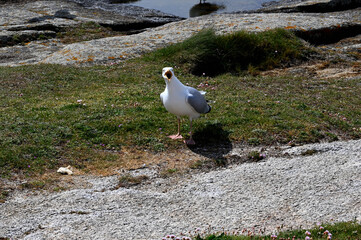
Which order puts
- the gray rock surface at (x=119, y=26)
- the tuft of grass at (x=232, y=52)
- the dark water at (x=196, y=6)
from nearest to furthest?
the tuft of grass at (x=232, y=52) < the gray rock surface at (x=119, y=26) < the dark water at (x=196, y=6)

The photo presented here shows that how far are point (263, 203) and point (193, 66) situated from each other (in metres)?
10.2

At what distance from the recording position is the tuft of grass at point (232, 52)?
17297 mm

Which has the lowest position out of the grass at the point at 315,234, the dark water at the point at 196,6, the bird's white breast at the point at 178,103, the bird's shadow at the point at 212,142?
the bird's shadow at the point at 212,142

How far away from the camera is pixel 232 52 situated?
58.0 ft

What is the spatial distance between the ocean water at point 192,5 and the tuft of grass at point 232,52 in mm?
15711

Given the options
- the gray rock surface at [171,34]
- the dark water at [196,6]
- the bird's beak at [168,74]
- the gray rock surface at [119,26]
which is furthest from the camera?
the dark water at [196,6]

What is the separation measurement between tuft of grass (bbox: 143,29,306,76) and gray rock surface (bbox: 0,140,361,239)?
8.71 m

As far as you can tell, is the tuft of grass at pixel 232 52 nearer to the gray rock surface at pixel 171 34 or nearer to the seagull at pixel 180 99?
the gray rock surface at pixel 171 34

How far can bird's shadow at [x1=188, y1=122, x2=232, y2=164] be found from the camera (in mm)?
10070

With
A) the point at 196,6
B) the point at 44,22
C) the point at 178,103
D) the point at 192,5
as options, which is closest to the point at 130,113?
the point at 178,103

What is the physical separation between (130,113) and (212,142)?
2.54 meters

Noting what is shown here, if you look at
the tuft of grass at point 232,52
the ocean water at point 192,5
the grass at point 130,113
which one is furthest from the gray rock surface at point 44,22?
the tuft of grass at point 232,52

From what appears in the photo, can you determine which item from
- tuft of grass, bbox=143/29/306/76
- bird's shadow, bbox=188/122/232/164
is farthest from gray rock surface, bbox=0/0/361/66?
bird's shadow, bbox=188/122/232/164

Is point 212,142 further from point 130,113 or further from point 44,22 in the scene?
point 44,22
